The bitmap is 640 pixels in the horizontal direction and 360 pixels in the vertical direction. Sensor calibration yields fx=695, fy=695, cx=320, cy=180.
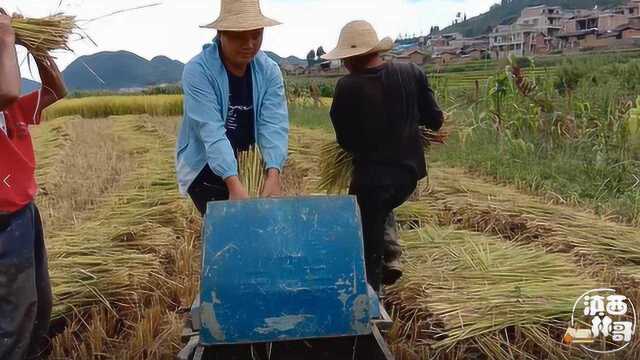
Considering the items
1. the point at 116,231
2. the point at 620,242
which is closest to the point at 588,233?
the point at 620,242

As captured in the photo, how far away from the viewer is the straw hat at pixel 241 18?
7.37ft

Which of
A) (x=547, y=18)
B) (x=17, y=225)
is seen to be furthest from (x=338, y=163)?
(x=547, y=18)

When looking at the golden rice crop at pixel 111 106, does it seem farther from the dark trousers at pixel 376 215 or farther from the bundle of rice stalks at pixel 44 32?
the bundle of rice stalks at pixel 44 32

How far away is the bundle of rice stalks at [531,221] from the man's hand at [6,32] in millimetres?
2495

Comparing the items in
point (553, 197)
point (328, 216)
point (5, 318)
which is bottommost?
point (553, 197)

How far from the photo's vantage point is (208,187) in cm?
248

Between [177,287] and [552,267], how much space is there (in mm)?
1632

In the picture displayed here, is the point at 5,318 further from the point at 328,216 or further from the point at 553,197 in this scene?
the point at 553,197

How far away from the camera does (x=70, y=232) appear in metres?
3.82

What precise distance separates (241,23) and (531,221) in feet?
7.29

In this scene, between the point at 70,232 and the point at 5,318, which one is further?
the point at 70,232

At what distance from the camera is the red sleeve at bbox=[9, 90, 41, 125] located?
2.29 m

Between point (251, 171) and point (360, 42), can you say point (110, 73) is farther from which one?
point (251, 171)

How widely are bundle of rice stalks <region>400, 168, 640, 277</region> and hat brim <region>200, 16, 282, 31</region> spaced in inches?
72.6
